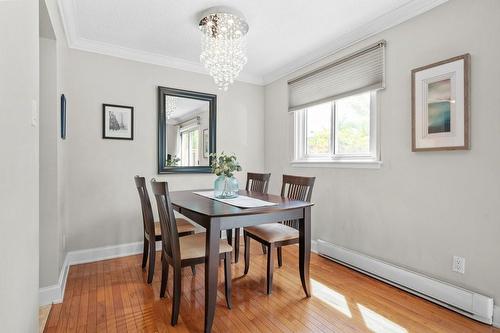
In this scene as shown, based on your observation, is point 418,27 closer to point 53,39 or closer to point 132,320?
point 53,39

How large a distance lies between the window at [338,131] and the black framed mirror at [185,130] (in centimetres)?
120

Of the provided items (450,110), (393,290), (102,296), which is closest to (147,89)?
(102,296)

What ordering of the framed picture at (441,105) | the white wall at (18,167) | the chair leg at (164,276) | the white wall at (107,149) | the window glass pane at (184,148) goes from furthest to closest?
the window glass pane at (184,148) < the white wall at (107,149) < the chair leg at (164,276) < the framed picture at (441,105) < the white wall at (18,167)

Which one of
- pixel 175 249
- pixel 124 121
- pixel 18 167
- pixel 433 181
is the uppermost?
pixel 124 121

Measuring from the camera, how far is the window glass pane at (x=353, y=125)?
113 inches

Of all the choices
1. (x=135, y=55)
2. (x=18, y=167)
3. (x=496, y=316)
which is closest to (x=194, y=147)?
(x=135, y=55)

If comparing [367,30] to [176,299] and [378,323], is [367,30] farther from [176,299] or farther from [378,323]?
[176,299]

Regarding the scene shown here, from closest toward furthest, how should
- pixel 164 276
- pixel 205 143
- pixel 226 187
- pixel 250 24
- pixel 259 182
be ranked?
pixel 164 276 → pixel 226 187 → pixel 250 24 → pixel 259 182 → pixel 205 143

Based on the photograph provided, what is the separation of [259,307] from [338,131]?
6.88ft

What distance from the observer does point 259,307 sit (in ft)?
6.84

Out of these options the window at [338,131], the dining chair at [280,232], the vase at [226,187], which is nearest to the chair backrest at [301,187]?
the dining chair at [280,232]

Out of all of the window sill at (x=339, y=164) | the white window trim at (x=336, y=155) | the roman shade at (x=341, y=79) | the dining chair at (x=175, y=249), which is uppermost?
the roman shade at (x=341, y=79)

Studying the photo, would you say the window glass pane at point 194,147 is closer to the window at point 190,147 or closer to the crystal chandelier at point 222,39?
the window at point 190,147

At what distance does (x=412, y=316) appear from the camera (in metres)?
1.96
